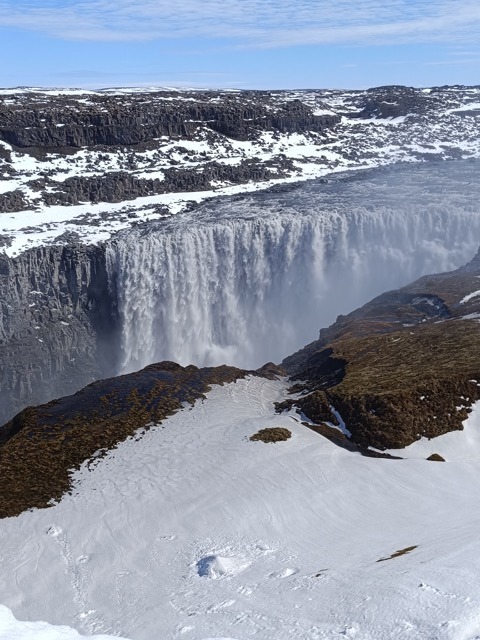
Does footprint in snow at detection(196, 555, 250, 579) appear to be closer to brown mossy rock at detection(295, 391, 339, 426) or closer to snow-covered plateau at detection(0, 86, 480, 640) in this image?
snow-covered plateau at detection(0, 86, 480, 640)

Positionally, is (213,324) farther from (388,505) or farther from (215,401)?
(388,505)

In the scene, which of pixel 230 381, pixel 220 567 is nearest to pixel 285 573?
pixel 220 567

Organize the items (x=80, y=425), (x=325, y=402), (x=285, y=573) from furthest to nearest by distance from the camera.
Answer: (x=80, y=425)
(x=325, y=402)
(x=285, y=573)

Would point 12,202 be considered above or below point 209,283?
above

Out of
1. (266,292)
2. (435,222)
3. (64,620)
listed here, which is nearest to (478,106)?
(435,222)

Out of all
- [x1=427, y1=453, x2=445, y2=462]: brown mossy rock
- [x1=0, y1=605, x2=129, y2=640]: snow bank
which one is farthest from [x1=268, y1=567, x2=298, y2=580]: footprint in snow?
[x1=427, y1=453, x2=445, y2=462]: brown mossy rock

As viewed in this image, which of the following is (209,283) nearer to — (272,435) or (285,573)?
(272,435)

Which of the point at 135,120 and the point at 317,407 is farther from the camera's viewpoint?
the point at 135,120

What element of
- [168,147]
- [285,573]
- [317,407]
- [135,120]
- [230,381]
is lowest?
[230,381]
